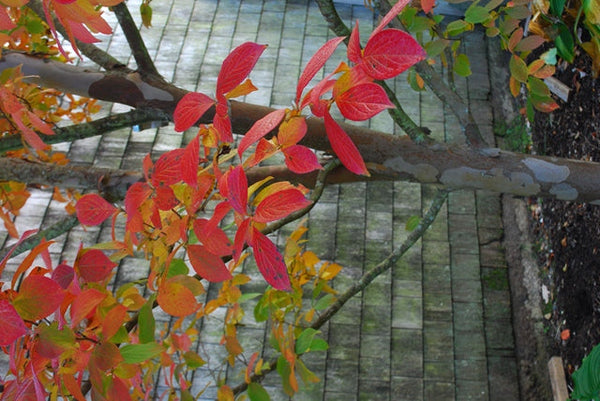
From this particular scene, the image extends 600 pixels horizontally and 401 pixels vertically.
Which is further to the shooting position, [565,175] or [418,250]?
[418,250]

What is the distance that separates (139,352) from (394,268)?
99.8 inches

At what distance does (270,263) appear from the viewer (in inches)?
41.7

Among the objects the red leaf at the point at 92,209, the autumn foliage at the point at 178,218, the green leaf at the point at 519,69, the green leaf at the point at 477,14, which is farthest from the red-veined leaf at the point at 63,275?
the green leaf at the point at 519,69

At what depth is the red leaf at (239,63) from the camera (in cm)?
103

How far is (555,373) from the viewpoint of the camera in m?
3.19

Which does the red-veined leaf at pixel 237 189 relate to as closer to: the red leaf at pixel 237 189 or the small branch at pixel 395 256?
the red leaf at pixel 237 189

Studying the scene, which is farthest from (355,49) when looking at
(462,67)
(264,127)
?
(462,67)

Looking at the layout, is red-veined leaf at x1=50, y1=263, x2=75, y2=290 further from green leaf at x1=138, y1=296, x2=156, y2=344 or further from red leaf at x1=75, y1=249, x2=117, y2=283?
green leaf at x1=138, y1=296, x2=156, y2=344

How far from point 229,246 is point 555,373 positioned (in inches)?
99.1

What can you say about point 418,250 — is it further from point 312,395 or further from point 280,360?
point 280,360

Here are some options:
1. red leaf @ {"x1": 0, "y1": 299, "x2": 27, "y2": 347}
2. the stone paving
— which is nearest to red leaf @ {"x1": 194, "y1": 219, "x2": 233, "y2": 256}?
red leaf @ {"x1": 0, "y1": 299, "x2": 27, "y2": 347}

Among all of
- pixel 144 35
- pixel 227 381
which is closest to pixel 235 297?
pixel 227 381

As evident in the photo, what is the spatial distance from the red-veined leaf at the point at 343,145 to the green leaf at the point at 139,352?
52 cm

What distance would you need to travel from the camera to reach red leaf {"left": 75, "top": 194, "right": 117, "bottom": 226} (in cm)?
138
